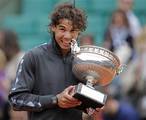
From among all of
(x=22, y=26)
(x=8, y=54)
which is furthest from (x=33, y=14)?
(x=8, y=54)

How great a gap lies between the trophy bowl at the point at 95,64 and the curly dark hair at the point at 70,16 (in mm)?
158

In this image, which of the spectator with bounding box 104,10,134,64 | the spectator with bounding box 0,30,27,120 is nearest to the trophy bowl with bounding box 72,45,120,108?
the spectator with bounding box 0,30,27,120

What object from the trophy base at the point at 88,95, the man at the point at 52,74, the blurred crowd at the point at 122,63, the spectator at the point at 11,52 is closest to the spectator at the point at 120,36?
the blurred crowd at the point at 122,63

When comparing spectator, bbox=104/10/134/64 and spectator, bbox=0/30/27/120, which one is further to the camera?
spectator, bbox=104/10/134/64

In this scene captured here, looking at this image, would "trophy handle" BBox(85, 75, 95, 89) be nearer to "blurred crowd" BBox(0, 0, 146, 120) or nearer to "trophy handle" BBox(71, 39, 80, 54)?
"trophy handle" BBox(71, 39, 80, 54)

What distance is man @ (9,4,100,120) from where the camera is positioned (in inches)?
166

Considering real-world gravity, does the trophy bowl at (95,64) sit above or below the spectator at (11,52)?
above

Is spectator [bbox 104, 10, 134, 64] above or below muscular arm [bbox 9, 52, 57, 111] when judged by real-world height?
below

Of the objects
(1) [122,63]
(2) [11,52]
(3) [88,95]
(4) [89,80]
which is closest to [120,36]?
(1) [122,63]

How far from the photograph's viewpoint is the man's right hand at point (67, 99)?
4.04 m

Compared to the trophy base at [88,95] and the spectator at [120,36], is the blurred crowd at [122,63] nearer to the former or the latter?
the spectator at [120,36]

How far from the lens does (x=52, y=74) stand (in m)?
4.28

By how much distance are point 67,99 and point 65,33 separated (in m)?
0.39

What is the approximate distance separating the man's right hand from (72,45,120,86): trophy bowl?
0.14m
